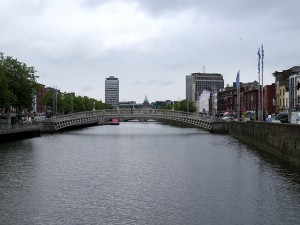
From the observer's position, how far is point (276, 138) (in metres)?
38.3

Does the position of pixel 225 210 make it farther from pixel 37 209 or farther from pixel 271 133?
pixel 271 133

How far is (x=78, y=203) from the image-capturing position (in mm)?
20359

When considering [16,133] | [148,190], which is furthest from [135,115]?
[148,190]

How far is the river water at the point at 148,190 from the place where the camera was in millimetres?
18234

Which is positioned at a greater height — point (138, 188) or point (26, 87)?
point (26, 87)

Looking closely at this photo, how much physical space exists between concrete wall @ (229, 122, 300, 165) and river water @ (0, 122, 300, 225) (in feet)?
3.65

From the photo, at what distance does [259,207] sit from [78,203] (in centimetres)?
801

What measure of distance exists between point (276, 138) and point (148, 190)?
60.7 feet

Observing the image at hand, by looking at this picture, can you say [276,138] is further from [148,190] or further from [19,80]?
[19,80]

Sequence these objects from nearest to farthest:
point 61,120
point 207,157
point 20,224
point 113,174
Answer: point 20,224 < point 113,174 < point 207,157 < point 61,120

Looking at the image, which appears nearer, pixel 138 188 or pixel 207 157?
pixel 138 188

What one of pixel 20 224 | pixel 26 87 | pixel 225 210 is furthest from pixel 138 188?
pixel 26 87

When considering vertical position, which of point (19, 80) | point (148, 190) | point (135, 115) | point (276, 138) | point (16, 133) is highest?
point (19, 80)

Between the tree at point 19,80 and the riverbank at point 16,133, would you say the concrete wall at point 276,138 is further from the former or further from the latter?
the tree at point 19,80
